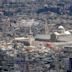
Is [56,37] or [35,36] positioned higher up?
[56,37]

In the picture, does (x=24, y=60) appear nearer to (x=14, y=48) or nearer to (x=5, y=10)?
(x=14, y=48)

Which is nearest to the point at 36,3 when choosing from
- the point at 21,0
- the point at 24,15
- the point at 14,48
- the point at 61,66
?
the point at 21,0

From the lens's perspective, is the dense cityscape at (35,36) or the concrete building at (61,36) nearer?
the dense cityscape at (35,36)

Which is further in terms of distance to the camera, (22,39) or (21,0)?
(21,0)

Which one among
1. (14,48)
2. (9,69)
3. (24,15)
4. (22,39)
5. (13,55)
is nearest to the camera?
(9,69)

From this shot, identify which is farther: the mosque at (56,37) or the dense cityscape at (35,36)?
the mosque at (56,37)

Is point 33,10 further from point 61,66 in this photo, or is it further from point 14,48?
point 61,66

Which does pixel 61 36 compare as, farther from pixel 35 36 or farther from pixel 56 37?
pixel 35 36

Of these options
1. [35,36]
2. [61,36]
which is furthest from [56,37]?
[35,36]

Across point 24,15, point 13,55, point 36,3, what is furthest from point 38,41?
point 36,3

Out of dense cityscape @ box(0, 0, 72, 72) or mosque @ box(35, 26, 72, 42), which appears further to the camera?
mosque @ box(35, 26, 72, 42)

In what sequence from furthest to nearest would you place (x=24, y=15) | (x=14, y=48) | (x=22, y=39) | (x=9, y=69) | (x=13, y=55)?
(x=24, y=15) < (x=22, y=39) < (x=14, y=48) < (x=13, y=55) < (x=9, y=69)
